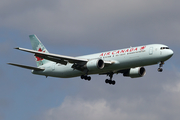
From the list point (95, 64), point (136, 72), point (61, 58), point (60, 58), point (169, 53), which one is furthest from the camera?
point (136, 72)

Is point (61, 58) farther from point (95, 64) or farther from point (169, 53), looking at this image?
point (169, 53)

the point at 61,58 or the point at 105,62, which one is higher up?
the point at 61,58

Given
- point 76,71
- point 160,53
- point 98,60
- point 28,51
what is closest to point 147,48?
→ point 160,53

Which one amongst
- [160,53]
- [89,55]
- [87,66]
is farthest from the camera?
[89,55]

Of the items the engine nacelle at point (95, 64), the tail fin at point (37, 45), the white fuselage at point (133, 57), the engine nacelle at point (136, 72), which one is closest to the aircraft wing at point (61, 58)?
the engine nacelle at point (95, 64)

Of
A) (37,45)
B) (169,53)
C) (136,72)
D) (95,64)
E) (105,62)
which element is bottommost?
(95,64)

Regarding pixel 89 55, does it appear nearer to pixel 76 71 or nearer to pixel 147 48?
pixel 76 71

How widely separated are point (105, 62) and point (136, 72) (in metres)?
8.12

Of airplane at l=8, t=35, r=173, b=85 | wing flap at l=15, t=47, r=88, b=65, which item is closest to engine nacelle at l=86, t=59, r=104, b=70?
airplane at l=8, t=35, r=173, b=85

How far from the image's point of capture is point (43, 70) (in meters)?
64.9

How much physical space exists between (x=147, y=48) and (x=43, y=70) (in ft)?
65.2

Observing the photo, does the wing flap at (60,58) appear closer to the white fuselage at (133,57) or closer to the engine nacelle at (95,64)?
the engine nacelle at (95,64)

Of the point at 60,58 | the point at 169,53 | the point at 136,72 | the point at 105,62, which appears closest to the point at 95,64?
the point at 105,62

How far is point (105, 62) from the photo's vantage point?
56.3m
